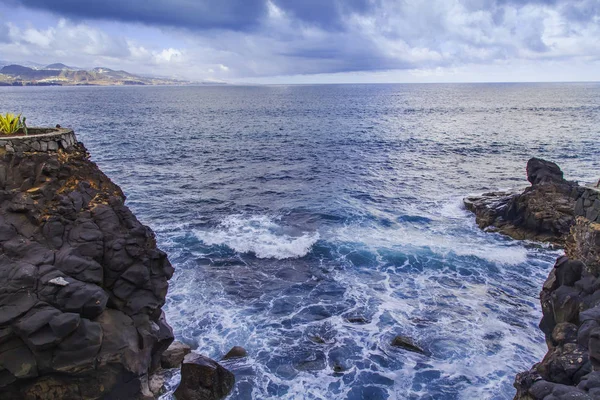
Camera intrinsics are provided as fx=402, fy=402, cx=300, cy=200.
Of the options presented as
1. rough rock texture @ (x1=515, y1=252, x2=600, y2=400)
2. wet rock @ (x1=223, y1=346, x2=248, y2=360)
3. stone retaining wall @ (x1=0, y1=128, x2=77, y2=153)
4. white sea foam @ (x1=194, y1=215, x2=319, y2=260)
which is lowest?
wet rock @ (x1=223, y1=346, x2=248, y2=360)

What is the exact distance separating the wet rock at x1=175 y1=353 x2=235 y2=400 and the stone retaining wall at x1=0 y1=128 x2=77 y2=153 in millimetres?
11269

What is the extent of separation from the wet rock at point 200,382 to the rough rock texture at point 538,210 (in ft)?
92.0

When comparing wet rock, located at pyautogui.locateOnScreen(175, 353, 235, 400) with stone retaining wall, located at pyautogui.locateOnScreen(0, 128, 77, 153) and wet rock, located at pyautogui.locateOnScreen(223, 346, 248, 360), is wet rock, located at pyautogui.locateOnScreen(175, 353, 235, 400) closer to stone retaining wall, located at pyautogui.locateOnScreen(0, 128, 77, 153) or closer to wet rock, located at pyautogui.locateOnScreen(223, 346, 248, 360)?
wet rock, located at pyautogui.locateOnScreen(223, 346, 248, 360)

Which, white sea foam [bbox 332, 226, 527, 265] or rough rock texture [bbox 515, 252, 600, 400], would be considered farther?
white sea foam [bbox 332, 226, 527, 265]

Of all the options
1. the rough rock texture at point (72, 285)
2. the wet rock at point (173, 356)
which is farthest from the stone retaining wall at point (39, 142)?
the wet rock at point (173, 356)

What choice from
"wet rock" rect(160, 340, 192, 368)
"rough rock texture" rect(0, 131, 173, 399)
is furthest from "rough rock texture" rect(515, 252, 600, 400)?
"wet rock" rect(160, 340, 192, 368)

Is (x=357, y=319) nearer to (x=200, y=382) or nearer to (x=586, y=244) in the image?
(x=200, y=382)

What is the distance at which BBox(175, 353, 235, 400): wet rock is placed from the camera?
55.5 feet

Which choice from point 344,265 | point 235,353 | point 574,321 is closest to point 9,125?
point 235,353

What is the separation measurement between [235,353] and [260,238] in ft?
46.0

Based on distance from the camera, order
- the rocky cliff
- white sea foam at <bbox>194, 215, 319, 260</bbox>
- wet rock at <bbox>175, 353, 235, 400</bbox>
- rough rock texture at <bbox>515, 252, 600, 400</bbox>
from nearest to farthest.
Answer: rough rock texture at <bbox>515, 252, 600, 400</bbox> < the rocky cliff < wet rock at <bbox>175, 353, 235, 400</bbox> < white sea foam at <bbox>194, 215, 319, 260</bbox>

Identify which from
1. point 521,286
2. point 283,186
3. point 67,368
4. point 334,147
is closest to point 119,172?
point 283,186

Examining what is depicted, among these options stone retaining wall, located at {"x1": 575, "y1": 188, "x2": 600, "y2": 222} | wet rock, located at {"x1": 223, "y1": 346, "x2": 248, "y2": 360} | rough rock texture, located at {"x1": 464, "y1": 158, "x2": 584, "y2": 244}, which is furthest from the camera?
rough rock texture, located at {"x1": 464, "y1": 158, "x2": 584, "y2": 244}

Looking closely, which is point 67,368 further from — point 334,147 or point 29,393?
point 334,147
